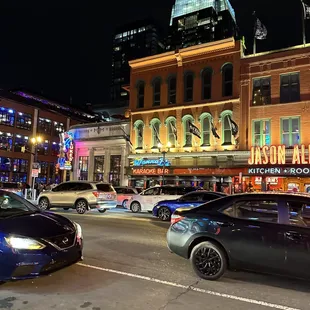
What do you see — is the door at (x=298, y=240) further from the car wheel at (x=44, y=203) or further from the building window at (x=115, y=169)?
the building window at (x=115, y=169)

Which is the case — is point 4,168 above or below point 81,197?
above

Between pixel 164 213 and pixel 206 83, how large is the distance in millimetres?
17276

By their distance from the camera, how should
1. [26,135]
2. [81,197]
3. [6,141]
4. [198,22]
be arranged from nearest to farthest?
1. [81,197]
2. [6,141]
3. [26,135]
4. [198,22]

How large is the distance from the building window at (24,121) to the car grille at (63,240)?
52699mm

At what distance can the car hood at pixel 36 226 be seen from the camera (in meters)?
5.48

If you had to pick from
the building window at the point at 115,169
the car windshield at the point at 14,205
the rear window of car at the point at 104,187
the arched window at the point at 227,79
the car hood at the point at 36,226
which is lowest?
the car hood at the point at 36,226

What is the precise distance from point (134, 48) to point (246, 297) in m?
141

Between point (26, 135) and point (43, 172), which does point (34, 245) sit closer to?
point (26, 135)

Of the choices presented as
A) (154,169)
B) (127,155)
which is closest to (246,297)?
(154,169)

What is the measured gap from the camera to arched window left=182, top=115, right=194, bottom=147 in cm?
2969

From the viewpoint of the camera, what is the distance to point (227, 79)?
29.0m

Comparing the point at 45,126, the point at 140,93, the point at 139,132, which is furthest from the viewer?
the point at 45,126

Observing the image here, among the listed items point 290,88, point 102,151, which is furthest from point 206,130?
point 102,151

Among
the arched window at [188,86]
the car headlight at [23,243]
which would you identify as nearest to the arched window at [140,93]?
the arched window at [188,86]
